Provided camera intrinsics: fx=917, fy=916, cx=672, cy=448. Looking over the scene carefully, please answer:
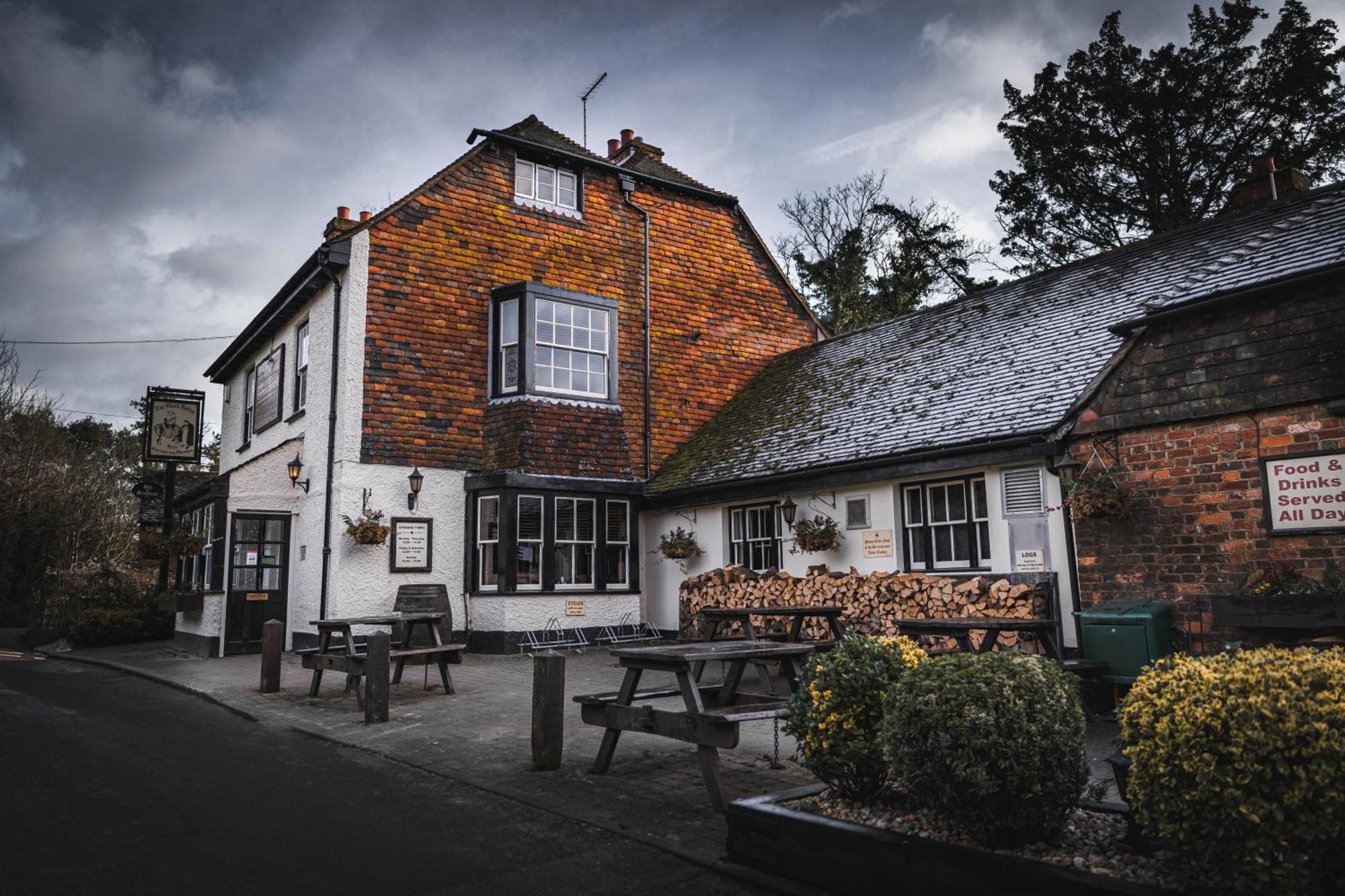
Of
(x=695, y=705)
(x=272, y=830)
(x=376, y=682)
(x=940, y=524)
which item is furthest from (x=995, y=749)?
(x=940, y=524)

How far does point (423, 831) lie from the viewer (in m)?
5.31

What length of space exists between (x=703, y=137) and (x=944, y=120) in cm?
446

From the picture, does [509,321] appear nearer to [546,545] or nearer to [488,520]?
[488,520]

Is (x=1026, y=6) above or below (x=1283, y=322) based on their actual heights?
above

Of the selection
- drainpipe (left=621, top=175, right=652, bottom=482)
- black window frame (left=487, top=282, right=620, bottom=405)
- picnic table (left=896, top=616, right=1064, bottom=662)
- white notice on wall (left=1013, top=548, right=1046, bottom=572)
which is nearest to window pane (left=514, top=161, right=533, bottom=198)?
drainpipe (left=621, top=175, right=652, bottom=482)

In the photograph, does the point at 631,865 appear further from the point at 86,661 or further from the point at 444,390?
the point at 86,661

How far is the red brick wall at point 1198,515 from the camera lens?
795 centimetres

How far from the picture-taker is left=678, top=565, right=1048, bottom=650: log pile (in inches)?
401

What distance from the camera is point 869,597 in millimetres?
11859

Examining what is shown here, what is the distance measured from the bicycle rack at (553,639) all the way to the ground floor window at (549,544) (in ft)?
2.14

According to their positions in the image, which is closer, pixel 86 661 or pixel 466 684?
pixel 466 684

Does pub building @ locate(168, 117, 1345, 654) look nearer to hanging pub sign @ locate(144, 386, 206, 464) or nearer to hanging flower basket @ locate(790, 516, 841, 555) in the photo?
hanging flower basket @ locate(790, 516, 841, 555)

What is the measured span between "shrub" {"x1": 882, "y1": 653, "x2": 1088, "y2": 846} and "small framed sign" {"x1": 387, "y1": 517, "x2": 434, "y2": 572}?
40.0 feet

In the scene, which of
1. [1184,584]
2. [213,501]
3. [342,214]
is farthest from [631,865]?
[342,214]
